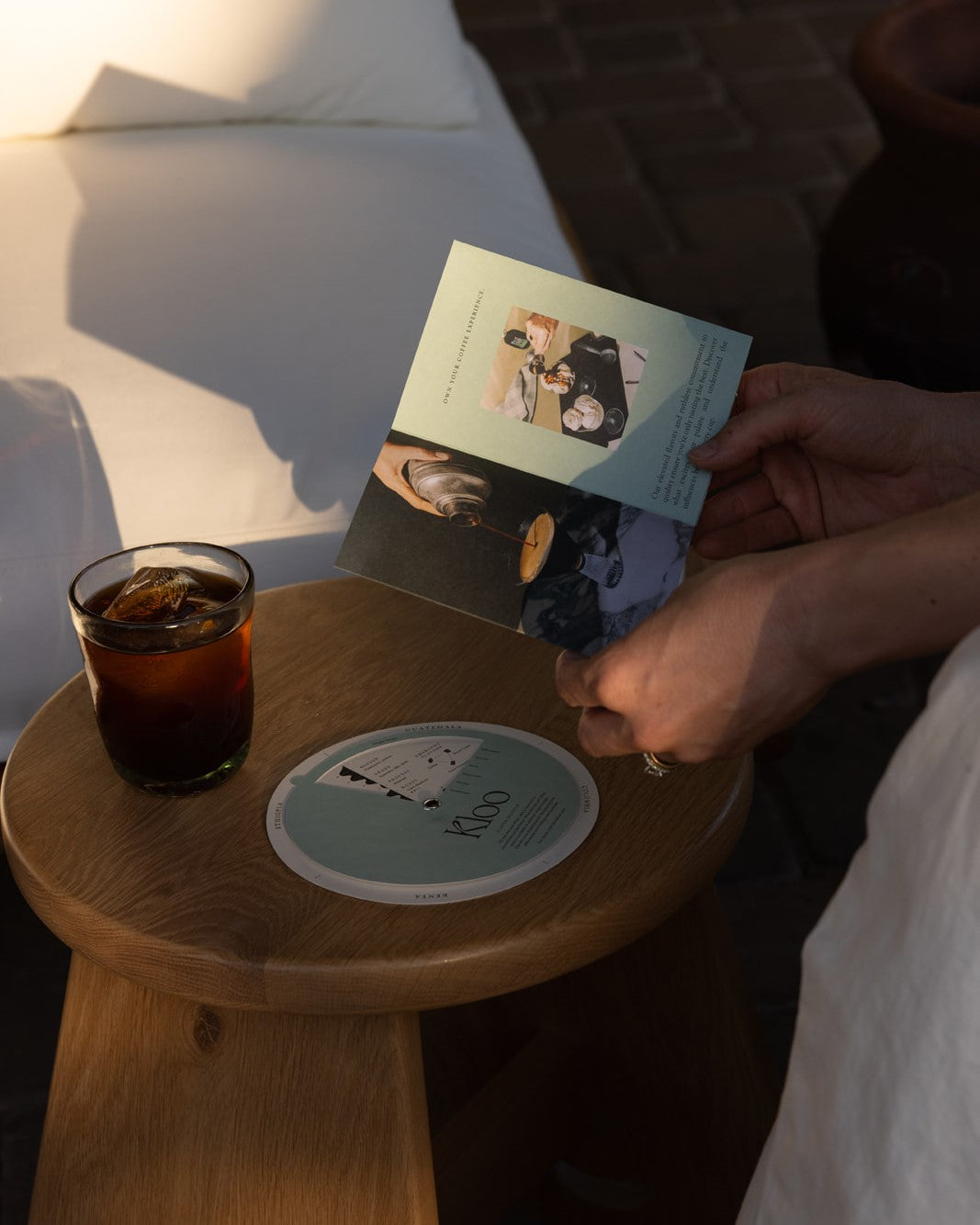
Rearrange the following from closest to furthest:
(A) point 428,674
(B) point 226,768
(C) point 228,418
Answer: (B) point 226,768
(A) point 428,674
(C) point 228,418

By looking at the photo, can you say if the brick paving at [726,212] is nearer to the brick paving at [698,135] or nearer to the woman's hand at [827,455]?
the brick paving at [698,135]

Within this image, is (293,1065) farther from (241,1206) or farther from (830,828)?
(830,828)

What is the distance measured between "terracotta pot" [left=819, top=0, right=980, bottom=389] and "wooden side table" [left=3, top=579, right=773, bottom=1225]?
1.14 metres

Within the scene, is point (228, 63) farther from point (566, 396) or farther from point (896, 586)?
point (896, 586)

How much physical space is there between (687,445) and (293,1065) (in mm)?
429

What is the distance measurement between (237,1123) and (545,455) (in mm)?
423

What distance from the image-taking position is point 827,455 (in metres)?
0.93

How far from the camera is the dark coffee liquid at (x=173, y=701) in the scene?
2.48 feet

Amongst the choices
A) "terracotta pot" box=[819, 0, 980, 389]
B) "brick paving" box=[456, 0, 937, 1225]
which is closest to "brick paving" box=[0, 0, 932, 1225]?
"brick paving" box=[456, 0, 937, 1225]

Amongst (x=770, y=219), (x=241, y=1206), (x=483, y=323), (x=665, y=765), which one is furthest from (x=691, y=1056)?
(x=770, y=219)

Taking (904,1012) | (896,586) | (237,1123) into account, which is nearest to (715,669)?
(896,586)

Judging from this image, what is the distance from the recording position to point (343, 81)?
163 centimetres

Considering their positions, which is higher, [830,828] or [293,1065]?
[293,1065]

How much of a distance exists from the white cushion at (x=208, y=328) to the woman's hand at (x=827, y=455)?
333mm
